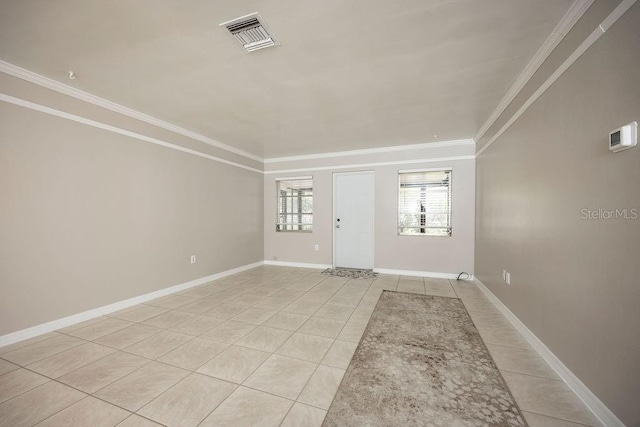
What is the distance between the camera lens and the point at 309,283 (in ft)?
14.3

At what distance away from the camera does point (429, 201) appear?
190 inches

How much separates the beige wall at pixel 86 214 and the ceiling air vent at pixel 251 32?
2.28m

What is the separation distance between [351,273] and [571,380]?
3497mm

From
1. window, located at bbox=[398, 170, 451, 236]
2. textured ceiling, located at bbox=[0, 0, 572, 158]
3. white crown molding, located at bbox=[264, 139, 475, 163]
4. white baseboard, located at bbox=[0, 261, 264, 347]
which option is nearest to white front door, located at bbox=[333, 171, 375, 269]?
white crown molding, located at bbox=[264, 139, 475, 163]

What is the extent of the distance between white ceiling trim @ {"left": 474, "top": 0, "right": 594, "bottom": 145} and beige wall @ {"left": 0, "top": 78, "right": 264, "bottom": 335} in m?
4.54

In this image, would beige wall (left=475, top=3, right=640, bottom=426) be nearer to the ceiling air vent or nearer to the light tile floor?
the light tile floor

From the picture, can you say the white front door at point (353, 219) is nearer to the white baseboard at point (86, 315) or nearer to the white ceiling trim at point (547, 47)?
the white ceiling trim at point (547, 47)

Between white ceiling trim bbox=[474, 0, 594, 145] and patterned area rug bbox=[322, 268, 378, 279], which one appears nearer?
white ceiling trim bbox=[474, 0, 594, 145]

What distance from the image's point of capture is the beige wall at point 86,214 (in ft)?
7.54

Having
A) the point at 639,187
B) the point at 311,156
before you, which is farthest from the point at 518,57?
the point at 311,156

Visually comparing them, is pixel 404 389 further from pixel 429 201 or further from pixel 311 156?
pixel 311 156

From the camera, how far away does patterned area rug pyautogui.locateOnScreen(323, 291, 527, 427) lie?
1438mm

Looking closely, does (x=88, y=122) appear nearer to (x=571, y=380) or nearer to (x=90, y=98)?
(x=90, y=98)

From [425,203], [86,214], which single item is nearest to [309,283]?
[425,203]
